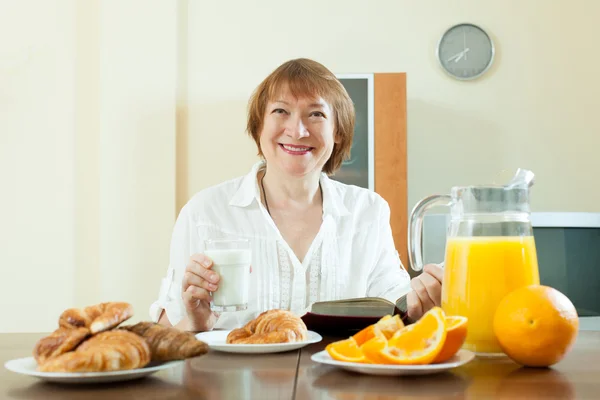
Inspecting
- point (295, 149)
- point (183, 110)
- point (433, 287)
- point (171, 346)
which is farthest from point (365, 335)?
point (183, 110)

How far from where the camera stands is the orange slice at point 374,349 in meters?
0.86

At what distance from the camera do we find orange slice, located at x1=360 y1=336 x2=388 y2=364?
2.82 ft

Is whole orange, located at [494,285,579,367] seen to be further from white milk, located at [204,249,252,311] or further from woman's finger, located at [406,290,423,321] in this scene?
white milk, located at [204,249,252,311]

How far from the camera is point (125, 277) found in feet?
11.8

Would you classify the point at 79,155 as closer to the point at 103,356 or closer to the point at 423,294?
the point at 423,294

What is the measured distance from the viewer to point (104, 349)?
787 millimetres

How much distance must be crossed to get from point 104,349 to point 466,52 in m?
3.21

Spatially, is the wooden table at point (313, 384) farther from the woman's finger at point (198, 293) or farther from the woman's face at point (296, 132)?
the woman's face at point (296, 132)

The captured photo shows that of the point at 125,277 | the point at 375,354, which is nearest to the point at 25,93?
the point at 125,277

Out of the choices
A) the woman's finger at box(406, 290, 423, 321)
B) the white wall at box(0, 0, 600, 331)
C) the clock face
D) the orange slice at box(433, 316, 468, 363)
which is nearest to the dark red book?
the woman's finger at box(406, 290, 423, 321)

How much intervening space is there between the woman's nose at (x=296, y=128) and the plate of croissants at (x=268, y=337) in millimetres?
926

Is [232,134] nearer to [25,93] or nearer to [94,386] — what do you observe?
[25,93]

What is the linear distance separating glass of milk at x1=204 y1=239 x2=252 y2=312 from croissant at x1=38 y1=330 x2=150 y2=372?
19.2 inches

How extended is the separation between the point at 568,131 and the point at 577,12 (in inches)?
24.8
